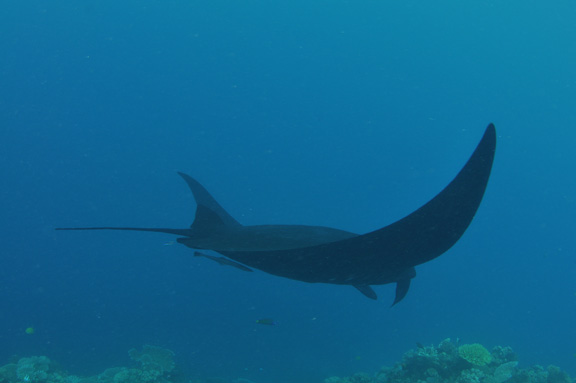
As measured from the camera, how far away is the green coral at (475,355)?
745 cm

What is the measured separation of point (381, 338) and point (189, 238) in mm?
38291

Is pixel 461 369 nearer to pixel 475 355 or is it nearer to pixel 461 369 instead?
pixel 461 369

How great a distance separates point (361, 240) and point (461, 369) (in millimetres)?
6438

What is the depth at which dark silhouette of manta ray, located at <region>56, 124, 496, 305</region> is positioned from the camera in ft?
8.64

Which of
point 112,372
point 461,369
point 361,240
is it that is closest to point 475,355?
point 461,369

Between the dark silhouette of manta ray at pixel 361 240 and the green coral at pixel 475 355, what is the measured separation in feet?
14.8

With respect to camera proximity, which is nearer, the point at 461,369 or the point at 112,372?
the point at 461,369

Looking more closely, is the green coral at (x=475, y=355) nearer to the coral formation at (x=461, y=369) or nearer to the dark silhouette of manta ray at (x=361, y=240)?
the coral formation at (x=461, y=369)

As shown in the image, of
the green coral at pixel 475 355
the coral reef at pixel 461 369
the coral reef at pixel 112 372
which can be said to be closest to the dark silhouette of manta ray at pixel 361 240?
the coral reef at pixel 461 369

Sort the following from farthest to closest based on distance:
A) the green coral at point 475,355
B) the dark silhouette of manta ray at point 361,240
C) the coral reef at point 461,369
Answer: the green coral at point 475,355
the coral reef at point 461,369
the dark silhouette of manta ray at point 361,240

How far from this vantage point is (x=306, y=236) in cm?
376

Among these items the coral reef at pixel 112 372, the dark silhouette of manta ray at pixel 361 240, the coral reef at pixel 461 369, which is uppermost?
the dark silhouette of manta ray at pixel 361 240

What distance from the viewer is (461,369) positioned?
7.54m

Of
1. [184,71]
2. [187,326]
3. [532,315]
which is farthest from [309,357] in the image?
[532,315]
